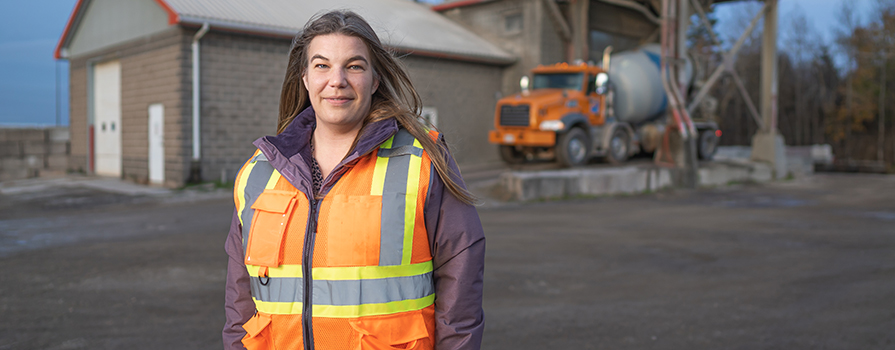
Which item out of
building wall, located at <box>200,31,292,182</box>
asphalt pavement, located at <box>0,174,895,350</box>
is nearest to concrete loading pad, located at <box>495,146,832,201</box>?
asphalt pavement, located at <box>0,174,895,350</box>

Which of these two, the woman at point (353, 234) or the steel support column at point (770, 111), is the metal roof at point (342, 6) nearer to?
the steel support column at point (770, 111)

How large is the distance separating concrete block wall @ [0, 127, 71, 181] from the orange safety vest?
65.6 ft

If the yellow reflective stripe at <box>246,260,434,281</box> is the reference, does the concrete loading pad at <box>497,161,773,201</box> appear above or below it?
below

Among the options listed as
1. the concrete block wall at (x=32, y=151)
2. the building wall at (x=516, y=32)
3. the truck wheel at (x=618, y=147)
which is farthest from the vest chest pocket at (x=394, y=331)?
the building wall at (x=516, y=32)

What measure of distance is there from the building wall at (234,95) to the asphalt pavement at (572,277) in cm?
327

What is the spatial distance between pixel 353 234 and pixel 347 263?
89mm

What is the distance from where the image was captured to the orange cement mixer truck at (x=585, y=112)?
1703cm

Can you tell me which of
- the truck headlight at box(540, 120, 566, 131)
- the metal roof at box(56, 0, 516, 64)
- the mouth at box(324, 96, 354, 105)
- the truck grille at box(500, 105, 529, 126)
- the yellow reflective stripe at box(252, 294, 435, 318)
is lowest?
the yellow reflective stripe at box(252, 294, 435, 318)

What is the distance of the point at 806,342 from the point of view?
187 inches

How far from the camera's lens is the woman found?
201 centimetres

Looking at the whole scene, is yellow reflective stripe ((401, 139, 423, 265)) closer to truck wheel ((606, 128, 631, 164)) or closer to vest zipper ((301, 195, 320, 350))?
vest zipper ((301, 195, 320, 350))

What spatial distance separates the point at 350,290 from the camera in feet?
6.59

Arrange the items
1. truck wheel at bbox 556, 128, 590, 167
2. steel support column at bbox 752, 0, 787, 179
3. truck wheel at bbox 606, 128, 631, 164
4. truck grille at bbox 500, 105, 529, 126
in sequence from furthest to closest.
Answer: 1. steel support column at bbox 752, 0, 787, 179
2. truck wheel at bbox 606, 128, 631, 164
3. truck grille at bbox 500, 105, 529, 126
4. truck wheel at bbox 556, 128, 590, 167

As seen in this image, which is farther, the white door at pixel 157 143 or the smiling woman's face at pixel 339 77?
the white door at pixel 157 143
